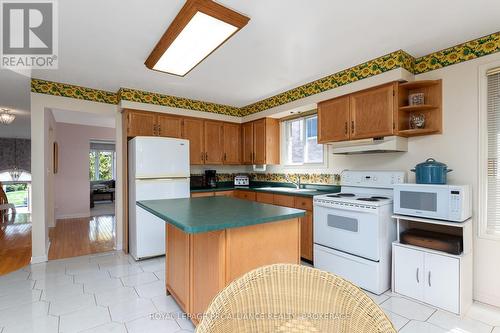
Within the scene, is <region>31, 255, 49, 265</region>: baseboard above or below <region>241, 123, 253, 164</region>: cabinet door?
below

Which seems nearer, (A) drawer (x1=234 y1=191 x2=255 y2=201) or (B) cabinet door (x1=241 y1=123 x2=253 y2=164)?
(A) drawer (x1=234 y1=191 x2=255 y2=201)

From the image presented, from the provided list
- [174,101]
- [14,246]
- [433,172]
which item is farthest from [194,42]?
[14,246]

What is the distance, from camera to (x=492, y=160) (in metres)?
2.22

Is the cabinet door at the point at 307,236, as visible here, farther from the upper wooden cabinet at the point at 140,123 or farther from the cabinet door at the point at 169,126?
the upper wooden cabinet at the point at 140,123

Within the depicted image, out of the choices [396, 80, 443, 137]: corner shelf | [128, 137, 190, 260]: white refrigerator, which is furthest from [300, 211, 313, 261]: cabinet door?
[128, 137, 190, 260]: white refrigerator

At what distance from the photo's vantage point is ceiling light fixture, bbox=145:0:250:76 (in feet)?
5.57

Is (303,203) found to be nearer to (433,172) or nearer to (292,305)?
(433,172)

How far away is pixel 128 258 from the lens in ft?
11.2

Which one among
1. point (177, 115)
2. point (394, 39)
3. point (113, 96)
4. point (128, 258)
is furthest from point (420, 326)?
point (113, 96)

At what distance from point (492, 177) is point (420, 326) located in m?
1.44

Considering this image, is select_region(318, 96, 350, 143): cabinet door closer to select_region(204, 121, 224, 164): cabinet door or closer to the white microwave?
the white microwave

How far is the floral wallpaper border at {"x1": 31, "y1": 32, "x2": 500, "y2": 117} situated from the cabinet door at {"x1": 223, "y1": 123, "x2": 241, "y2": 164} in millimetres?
266

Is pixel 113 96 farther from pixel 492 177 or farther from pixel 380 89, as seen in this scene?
pixel 492 177

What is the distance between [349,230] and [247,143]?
8.51 ft
